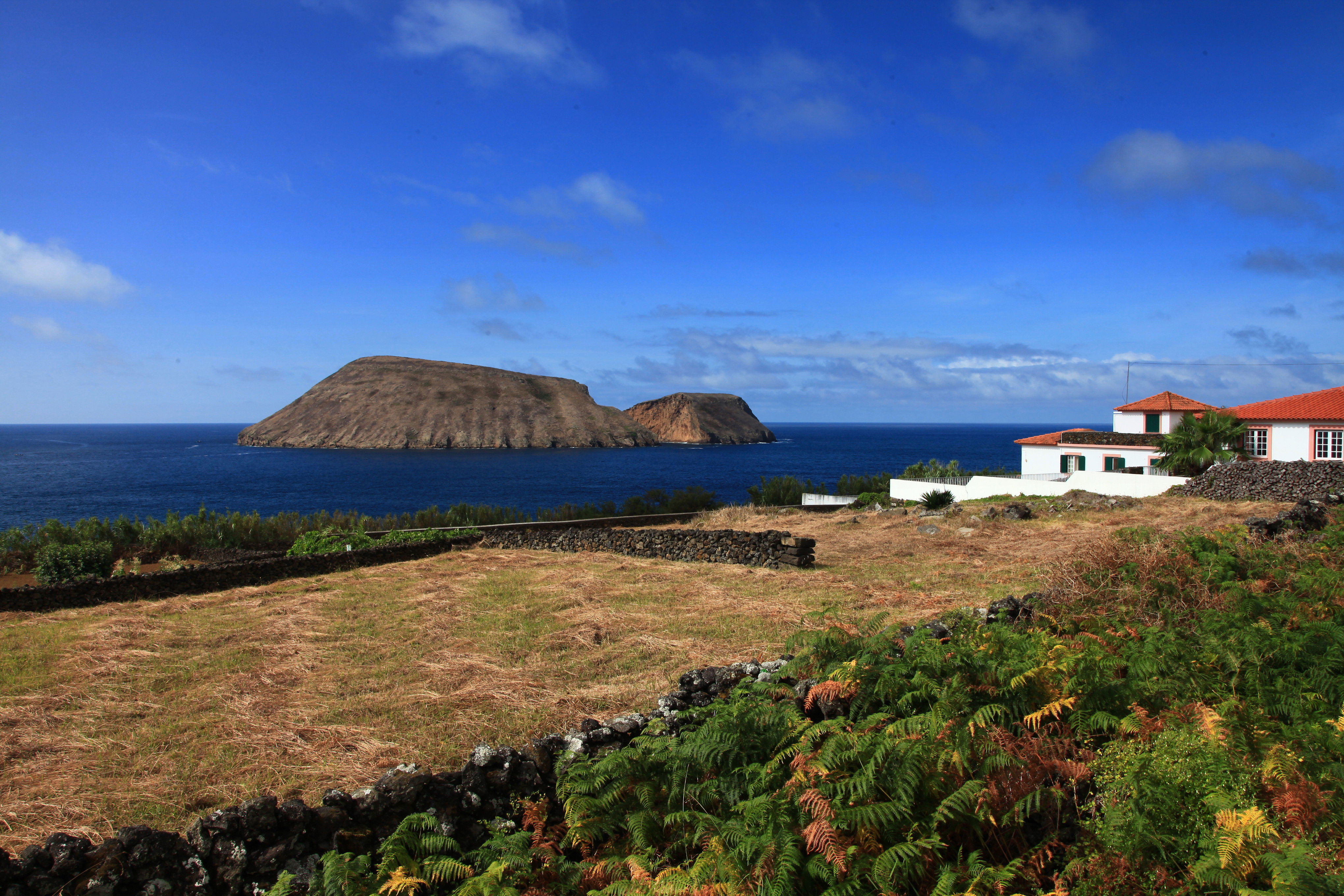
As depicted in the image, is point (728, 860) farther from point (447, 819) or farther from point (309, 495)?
point (309, 495)

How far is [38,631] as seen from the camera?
10484mm

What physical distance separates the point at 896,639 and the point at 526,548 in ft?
43.5

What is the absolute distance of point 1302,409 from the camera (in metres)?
28.5

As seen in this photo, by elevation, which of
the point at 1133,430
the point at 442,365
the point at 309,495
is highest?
the point at 442,365

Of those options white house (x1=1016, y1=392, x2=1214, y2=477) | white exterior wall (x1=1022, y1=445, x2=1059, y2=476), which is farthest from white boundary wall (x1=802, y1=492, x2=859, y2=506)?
white exterior wall (x1=1022, y1=445, x2=1059, y2=476)

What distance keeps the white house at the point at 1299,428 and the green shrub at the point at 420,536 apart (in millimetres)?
30722

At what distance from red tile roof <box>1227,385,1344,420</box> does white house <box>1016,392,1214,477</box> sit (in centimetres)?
285

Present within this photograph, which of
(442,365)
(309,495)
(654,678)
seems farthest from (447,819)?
(442,365)

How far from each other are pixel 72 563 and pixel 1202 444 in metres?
37.4

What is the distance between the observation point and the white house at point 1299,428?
27281mm

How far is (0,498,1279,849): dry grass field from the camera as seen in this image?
5547 millimetres

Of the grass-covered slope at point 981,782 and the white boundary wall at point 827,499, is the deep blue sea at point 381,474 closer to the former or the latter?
the white boundary wall at point 827,499

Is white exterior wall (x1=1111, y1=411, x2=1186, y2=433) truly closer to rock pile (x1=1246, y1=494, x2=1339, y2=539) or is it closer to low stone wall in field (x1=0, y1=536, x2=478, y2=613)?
rock pile (x1=1246, y1=494, x2=1339, y2=539)

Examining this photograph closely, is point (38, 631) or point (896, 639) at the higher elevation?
point (896, 639)
